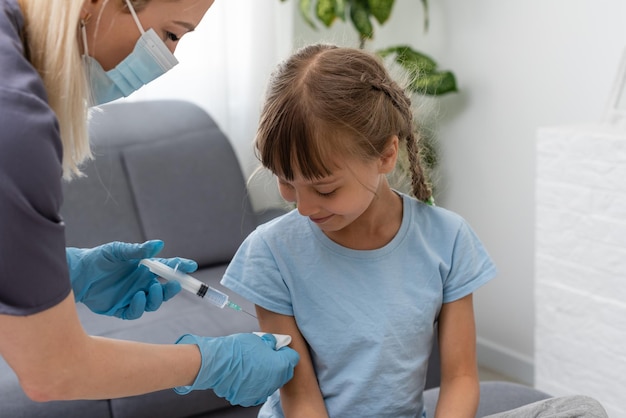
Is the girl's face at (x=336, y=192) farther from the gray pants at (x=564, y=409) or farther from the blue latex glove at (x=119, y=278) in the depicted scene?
the gray pants at (x=564, y=409)

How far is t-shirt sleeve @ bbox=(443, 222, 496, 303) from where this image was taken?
4.63 feet

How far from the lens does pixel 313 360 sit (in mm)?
1393

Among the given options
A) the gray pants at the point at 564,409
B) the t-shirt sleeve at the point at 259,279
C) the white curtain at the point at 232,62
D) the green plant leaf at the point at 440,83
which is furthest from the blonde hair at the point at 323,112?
the white curtain at the point at 232,62

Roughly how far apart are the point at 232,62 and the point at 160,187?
25.7 inches

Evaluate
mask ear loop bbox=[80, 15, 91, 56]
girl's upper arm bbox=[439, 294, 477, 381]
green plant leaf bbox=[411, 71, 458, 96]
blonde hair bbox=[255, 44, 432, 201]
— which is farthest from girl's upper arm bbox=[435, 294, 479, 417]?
green plant leaf bbox=[411, 71, 458, 96]

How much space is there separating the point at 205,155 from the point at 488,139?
100cm

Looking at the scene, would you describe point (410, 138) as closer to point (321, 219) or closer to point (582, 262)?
point (321, 219)

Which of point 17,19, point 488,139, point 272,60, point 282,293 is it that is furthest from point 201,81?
point 17,19

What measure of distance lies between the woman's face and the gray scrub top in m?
0.13

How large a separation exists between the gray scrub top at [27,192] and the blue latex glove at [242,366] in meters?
0.29

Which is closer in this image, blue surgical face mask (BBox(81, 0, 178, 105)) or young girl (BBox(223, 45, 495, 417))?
blue surgical face mask (BBox(81, 0, 178, 105))

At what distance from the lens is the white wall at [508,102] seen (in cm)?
258

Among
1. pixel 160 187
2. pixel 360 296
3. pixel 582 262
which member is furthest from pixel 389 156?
pixel 160 187

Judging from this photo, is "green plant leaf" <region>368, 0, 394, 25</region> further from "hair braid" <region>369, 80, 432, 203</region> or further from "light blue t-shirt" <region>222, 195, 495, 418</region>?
"light blue t-shirt" <region>222, 195, 495, 418</region>
